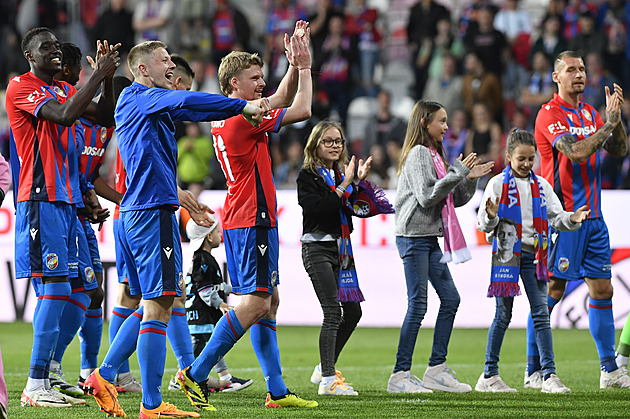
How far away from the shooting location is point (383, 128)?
14859 mm

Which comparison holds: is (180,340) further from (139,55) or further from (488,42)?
(488,42)

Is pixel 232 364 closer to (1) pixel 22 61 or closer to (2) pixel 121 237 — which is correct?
(2) pixel 121 237

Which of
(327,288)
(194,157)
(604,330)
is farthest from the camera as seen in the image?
(194,157)

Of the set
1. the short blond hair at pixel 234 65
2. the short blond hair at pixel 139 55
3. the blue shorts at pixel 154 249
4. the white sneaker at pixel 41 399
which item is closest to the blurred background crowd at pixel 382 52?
the short blond hair at pixel 234 65

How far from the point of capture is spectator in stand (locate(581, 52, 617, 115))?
1431 cm

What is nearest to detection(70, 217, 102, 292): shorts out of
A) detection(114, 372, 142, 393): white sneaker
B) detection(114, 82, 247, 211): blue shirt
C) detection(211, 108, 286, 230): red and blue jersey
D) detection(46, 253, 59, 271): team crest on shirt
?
detection(46, 253, 59, 271): team crest on shirt

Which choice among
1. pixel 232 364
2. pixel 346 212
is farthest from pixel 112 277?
pixel 346 212

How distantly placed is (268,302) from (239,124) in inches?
43.4

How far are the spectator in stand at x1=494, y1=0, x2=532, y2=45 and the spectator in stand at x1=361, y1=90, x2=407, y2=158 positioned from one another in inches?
95.9

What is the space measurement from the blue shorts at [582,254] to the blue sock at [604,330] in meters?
0.23

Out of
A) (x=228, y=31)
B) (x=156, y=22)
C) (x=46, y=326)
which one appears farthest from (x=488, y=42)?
(x=46, y=326)

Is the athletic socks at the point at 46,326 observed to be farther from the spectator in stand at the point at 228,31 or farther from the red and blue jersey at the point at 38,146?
the spectator in stand at the point at 228,31

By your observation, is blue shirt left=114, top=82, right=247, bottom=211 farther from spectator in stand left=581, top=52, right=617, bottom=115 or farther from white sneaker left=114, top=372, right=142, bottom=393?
spectator in stand left=581, top=52, right=617, bottom=115

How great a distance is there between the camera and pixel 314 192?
658 cm
